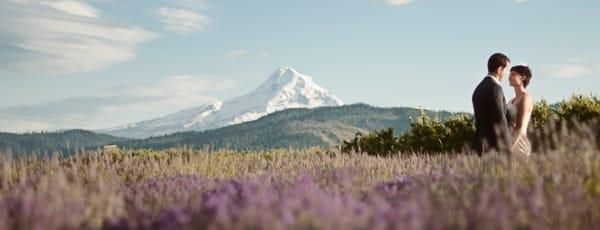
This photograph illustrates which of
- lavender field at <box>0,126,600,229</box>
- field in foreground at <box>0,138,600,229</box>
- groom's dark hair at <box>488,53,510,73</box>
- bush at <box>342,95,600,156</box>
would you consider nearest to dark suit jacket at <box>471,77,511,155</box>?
groom's dark hair at <box>488,53,510,73</box>

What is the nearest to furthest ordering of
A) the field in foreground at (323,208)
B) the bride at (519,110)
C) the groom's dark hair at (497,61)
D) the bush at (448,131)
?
the field in foreground at (323,208) < the groom's dark hair at (497,61) < the bride at (519,110) < the bush at (448,131)

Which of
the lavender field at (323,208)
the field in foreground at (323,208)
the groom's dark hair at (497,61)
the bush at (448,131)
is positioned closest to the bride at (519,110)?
the groom's dark hair at (497,61)

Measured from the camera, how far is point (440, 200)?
402 centimetres

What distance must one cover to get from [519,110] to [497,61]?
1.10 metres

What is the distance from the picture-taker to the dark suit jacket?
8.43 metres

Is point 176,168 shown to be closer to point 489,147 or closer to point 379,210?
point 489,147

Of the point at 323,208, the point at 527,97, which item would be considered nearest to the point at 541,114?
the point at 527,97

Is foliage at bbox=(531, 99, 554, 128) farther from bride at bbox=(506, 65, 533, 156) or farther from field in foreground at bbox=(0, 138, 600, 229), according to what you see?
field in foreground at bbox=(0, 138, 600, 229)

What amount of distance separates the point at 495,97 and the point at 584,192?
11.5 feet

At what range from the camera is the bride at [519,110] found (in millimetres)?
9031

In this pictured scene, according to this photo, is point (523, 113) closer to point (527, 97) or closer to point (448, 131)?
point (527, 97)

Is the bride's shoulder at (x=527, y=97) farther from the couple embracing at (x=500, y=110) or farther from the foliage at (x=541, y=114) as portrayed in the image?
the foliage at (x=541, y=114)

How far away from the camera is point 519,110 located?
30.1 feet

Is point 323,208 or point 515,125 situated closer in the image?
point 323,208
